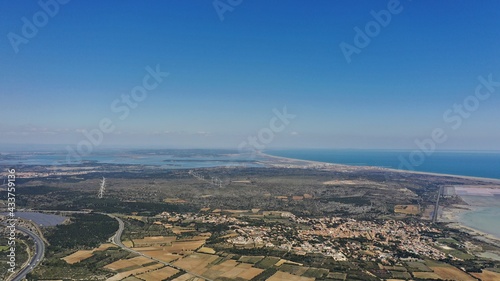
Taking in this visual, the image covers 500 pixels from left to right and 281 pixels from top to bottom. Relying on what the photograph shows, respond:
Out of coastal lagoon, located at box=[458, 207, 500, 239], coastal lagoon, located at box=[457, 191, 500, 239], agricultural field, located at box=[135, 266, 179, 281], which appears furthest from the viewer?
coastal lagoon, located at box=[457, 191, 500, 239]

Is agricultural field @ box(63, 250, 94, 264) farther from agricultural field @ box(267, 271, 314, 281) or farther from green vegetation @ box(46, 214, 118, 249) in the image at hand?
agricultural field @ box(267, 271, 314, 281)

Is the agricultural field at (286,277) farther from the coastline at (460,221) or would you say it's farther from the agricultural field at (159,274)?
the coastline at (460,221)

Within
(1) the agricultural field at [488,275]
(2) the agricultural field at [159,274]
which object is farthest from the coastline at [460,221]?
(2) the agricultural field at [159,274]

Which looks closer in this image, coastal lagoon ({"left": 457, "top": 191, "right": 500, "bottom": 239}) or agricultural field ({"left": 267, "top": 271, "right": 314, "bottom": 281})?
agricultural field ({"left": 267, "top": 271, "right": 314, "bottom": 281})

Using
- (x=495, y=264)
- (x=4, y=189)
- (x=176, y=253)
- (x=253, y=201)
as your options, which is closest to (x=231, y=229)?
(x=176, y=253)

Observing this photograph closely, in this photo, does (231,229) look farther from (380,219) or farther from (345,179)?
(345,179)

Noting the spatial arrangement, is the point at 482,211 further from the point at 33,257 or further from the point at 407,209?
the point at 33,257

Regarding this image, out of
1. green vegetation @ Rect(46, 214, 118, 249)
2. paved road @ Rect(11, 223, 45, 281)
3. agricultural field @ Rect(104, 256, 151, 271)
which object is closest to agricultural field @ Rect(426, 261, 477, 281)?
agricultural field @ Rect(104, 256, 151, 271)

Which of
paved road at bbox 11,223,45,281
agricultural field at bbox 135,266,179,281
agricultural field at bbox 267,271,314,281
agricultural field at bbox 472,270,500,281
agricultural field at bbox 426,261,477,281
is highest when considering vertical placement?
agricultural field at bbox 472,270,500,281
